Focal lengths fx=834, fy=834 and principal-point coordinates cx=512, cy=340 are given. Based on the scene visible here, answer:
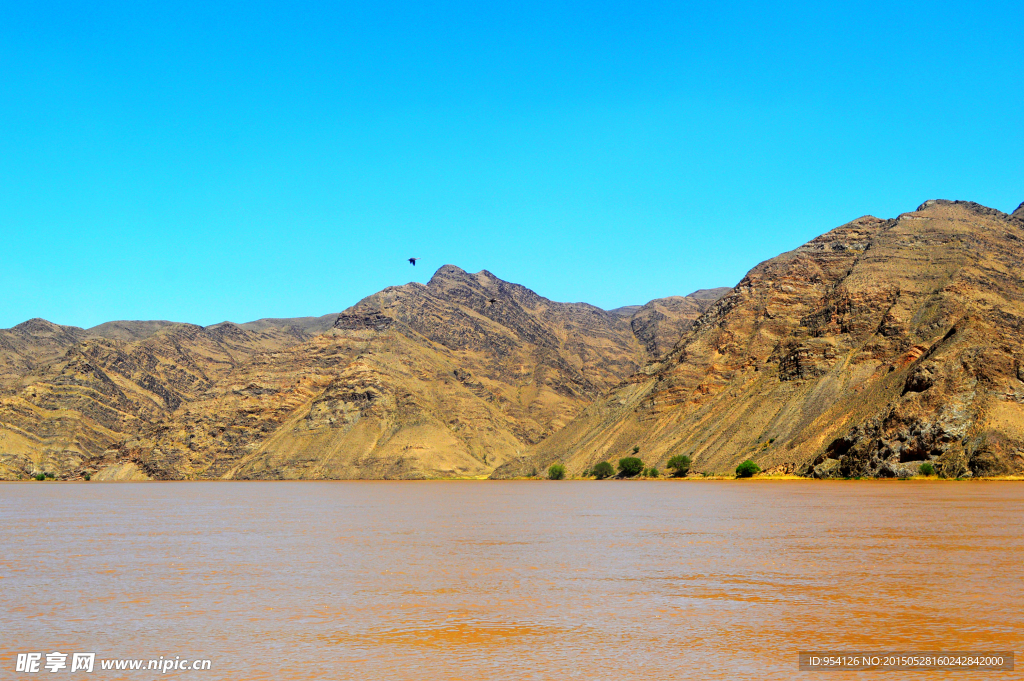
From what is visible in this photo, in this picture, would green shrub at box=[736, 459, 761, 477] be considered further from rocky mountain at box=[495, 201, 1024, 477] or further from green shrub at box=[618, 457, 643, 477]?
green shrub at box=[618, 457, 643, 477]

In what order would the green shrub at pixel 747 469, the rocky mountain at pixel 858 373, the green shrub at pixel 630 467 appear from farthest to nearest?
the green shrub at pixel 630 467 < the green shrub at pixel 747 469 < the rocky mountain at pixel 858 373

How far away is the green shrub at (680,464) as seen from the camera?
14712 cm

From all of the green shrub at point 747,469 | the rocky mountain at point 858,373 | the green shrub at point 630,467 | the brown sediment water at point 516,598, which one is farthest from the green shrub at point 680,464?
the brown sediment water at point 516,598

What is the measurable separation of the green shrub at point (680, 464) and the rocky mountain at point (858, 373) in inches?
93.3

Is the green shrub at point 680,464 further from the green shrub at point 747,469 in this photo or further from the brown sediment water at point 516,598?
the brown sediment water at point 516,598

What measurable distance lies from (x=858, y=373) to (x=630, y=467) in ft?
144

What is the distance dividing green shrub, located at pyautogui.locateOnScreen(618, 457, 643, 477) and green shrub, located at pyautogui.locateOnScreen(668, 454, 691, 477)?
25.8ft

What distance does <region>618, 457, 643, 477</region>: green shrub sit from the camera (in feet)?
508

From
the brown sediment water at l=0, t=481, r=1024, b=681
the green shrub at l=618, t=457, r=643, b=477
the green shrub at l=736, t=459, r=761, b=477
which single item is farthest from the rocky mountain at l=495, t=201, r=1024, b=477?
the brown sediment water at l=0, t=481, r=1024, b=681

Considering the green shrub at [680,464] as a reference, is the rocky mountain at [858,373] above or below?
above

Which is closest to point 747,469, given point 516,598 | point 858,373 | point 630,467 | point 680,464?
point 680,464

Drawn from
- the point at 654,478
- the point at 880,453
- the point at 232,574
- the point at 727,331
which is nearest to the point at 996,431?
the point at 880,453

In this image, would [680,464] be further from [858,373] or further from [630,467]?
[858,373]

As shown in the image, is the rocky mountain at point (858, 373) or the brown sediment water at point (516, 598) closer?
the brown sediment water at point (516, 598)
